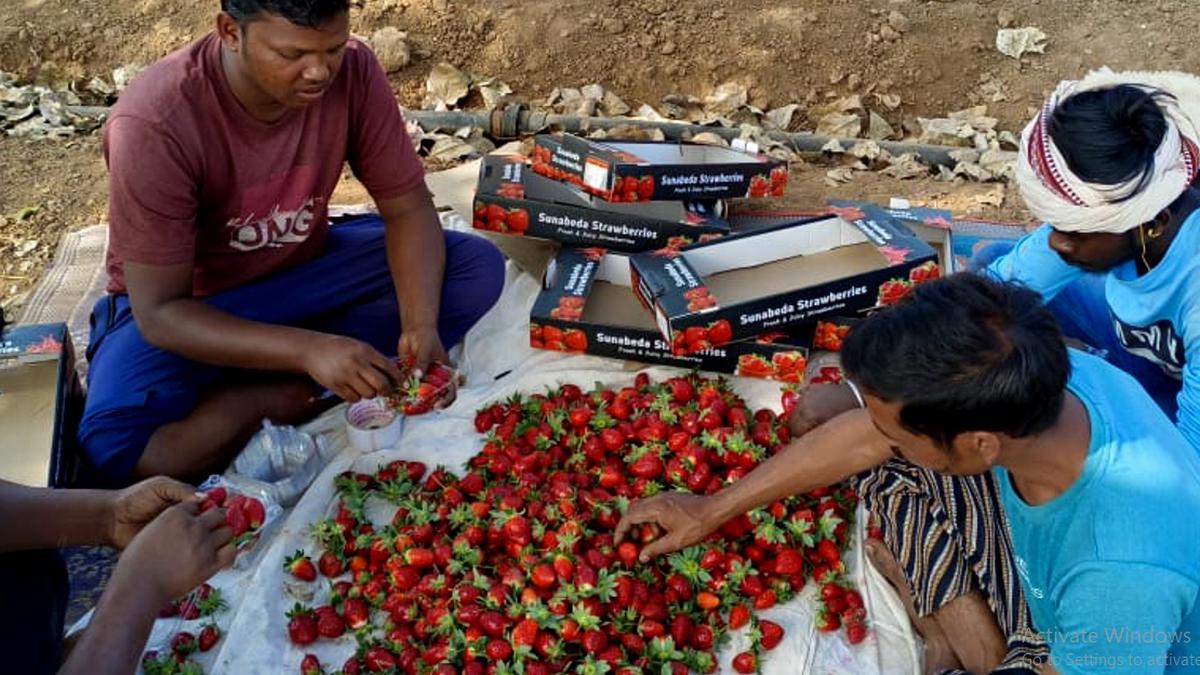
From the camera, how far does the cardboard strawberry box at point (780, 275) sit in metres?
2.91

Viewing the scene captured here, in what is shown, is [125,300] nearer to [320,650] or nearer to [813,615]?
[320,650]

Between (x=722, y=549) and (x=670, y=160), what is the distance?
196 centimetres

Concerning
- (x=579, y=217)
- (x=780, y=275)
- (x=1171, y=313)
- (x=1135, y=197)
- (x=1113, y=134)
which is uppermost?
(x=1113, y=134)

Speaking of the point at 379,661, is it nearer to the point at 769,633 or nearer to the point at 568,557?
the point at 568,557

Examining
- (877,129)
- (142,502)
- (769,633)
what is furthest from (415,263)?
(877,129)

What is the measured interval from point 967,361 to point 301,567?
166 cm

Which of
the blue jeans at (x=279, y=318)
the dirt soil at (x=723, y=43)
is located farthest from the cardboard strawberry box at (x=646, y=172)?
the dirt soil at (x=723, y=43)

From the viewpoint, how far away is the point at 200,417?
9.31 feet

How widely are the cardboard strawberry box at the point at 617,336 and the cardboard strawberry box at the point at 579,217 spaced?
0.47 ft

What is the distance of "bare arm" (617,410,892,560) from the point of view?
220 cm

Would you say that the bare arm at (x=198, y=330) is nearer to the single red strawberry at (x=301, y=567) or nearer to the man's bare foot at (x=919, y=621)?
the single red strawberry at (x=301, y=567)

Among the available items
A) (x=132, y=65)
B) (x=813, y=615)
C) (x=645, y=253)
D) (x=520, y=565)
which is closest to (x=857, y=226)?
(x=645, y=253)

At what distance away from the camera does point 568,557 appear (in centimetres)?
226

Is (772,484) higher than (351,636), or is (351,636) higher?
(772,484)
